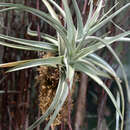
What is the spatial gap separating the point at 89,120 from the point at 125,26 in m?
0.60

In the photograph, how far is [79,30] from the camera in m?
0.81

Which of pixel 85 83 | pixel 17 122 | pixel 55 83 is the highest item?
pixel 85 83

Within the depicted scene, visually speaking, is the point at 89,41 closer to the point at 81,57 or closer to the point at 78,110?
the point at 81,57

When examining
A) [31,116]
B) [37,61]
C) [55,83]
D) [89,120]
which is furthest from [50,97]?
[89,120]

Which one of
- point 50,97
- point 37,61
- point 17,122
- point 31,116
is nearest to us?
point 37,61

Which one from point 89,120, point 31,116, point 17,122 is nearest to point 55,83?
point 17,122

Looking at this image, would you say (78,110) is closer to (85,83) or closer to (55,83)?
(85,83)

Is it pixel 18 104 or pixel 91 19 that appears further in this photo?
pixel 18 104

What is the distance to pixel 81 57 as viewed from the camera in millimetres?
798

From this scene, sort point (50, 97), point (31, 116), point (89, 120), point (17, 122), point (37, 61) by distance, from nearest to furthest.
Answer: point (37, 61)
point (50, 97)
point (17, 122)
point (31, 116)
point (89, 120)

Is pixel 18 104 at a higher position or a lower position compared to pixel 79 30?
lower

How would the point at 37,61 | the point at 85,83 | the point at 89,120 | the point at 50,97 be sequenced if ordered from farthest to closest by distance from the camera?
the point at 89,120
the point at 85,83
the point at 50,97
the point at 37,61

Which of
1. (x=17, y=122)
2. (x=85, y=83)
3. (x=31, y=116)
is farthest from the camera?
(x=85, y=83)

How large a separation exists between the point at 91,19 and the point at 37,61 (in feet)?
0.70
